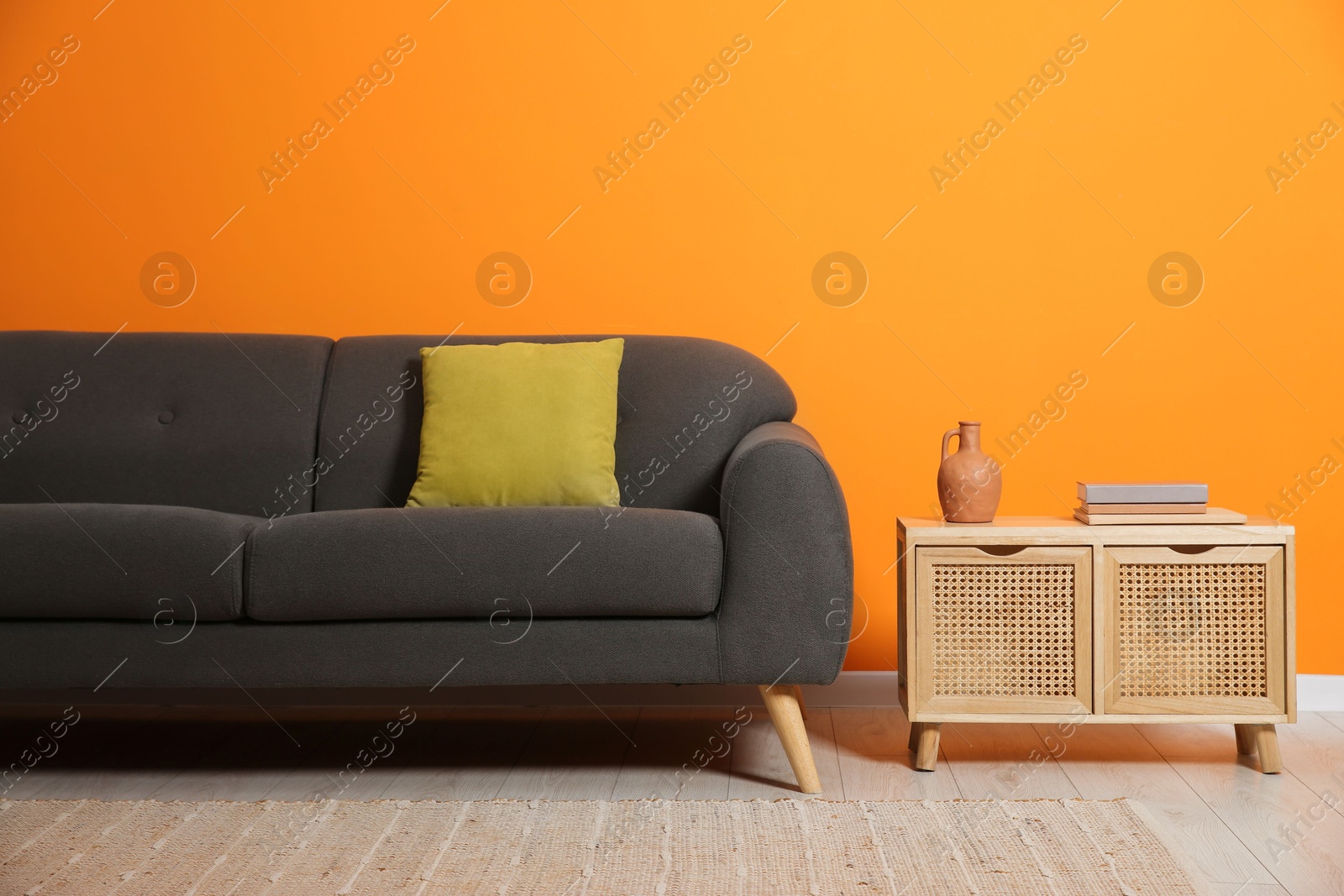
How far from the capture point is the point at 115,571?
2.00m

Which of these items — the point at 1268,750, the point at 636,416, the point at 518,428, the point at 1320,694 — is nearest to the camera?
the point at 1268,750

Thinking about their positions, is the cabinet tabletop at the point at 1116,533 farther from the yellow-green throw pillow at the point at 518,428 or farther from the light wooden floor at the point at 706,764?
the yellow-green throw pillow at the point at 518,428

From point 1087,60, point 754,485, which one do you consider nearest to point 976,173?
point 1087,60

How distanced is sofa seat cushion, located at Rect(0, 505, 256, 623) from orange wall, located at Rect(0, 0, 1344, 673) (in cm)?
108

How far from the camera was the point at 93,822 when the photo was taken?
1851mm

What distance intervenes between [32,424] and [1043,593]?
237cm

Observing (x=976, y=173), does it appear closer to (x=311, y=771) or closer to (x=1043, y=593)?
(x=1043, y=593)

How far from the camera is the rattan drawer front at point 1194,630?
7.15 ft

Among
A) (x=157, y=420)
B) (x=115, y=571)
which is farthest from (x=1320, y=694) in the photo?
(x=157, y=420)

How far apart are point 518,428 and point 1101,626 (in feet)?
4.27

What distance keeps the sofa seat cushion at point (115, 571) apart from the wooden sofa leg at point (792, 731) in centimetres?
103

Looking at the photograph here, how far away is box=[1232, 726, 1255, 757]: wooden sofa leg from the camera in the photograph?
2283 millimetres

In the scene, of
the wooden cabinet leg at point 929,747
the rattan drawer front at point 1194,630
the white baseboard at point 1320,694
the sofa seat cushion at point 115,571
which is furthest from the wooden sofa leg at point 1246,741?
the sofa seat cushion at point 115,571

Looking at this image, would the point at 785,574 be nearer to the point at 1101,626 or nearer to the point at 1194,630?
the point at 1101,626
